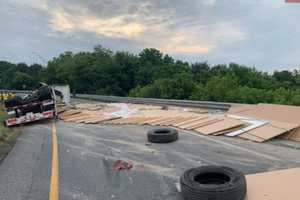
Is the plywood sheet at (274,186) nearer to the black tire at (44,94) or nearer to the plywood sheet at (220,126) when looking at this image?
the plywood sheet at (220,126)

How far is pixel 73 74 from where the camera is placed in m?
79.3

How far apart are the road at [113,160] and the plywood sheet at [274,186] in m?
0.76

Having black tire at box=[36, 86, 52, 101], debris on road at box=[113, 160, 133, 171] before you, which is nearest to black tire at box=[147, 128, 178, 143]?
debris on road at box=[113, 160, 133, 171]

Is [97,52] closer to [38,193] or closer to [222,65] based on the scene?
[222,65]

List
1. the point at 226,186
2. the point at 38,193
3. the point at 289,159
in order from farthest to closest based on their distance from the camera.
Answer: the point at 289,159 < the point at 38,193 < the point at 226,186

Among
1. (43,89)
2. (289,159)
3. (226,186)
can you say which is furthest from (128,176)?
(43,89)

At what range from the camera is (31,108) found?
A: 16.4m

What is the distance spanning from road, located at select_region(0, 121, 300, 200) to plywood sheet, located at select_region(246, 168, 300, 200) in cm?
76

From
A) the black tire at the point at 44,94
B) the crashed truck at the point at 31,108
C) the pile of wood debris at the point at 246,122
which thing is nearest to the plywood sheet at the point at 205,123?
the pile of wood debris at the point at 246,122

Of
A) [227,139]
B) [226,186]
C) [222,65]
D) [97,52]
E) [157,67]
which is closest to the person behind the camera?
[226,186]

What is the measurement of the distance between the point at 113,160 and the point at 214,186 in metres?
3.32

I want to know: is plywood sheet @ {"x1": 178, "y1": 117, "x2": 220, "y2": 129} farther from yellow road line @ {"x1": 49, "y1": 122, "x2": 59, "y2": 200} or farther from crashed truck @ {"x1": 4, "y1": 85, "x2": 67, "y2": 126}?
crashed truck @ {"x1": 4, "y1": 85, "x2": 67, "y2": 126}

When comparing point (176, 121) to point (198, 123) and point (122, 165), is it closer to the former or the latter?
point (198, 123)

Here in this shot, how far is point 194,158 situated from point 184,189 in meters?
2.64
